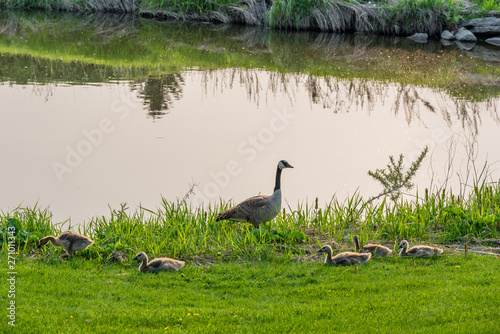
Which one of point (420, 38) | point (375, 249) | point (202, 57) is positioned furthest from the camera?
point (420, 38)

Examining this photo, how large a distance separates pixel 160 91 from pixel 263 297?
12.1 metres

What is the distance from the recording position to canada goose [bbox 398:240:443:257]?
28.8 ft

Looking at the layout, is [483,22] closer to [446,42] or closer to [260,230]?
[446,42]

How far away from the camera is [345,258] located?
8.42 meters

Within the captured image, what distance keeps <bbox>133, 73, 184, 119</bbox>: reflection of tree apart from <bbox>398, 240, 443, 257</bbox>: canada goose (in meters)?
9.12

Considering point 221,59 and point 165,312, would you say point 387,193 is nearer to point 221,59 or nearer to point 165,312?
point 165,312

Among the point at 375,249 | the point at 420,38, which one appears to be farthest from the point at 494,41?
the point at 375,249

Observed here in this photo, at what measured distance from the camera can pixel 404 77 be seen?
2159 cm

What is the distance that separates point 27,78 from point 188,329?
15.4 metres

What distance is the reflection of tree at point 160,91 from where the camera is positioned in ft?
56.2

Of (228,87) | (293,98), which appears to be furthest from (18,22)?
(293,98)

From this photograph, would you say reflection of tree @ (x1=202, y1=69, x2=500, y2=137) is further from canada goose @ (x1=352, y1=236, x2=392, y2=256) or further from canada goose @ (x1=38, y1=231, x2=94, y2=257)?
canada goose @ (x1=38, y1=231, x2=94, y2=257)

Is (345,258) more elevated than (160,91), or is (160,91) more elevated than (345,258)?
(160,91)

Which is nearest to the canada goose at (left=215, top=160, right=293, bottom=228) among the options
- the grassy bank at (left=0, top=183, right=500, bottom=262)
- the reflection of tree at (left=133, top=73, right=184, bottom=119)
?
the grassy bank at (left=0, top=183, right=500, bottom=262)
